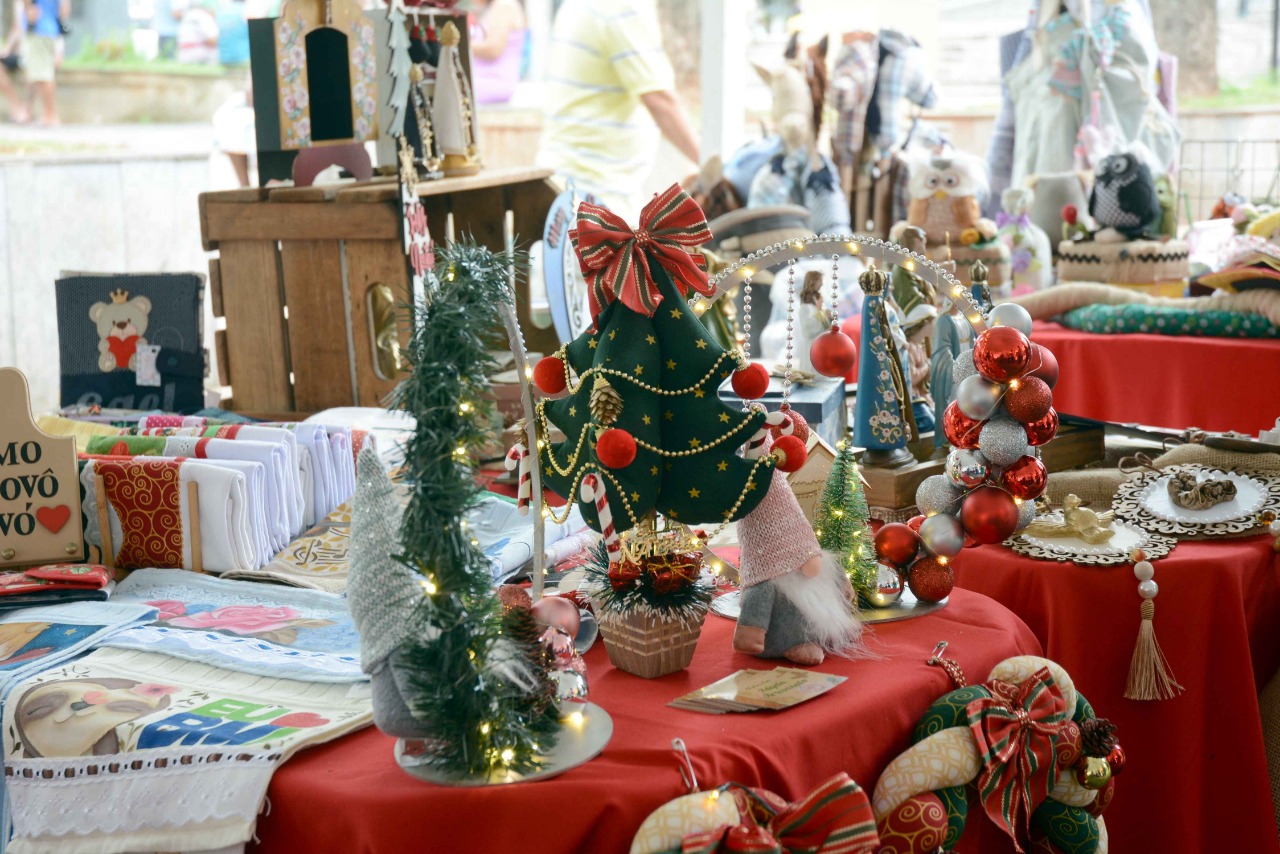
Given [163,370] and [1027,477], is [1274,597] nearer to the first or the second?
[1027,477]

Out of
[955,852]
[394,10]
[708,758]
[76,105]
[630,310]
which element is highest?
[76,105]

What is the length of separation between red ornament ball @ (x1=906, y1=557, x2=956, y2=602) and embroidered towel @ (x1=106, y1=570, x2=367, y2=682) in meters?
0.72

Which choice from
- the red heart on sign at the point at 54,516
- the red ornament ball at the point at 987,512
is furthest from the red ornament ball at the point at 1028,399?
the red heart on sign at the point at 54,516

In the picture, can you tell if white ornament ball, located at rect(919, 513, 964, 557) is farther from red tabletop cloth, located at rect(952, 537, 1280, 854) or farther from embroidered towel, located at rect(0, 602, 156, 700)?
embroidered towel, located at rect(0, 602, 156, 700)

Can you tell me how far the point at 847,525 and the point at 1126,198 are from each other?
2009mm

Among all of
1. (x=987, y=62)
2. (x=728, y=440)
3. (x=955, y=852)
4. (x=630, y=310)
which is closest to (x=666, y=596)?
(x=728, y=440)

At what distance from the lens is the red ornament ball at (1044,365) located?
1.77 m

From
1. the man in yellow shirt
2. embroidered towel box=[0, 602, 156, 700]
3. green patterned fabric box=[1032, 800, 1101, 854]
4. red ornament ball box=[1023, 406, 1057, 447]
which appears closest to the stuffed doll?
green patterned fabric box=[1032, 800, 1101, 854]

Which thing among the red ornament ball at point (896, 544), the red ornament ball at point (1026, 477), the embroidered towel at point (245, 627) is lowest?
the embroidered towel at point (245, 627)

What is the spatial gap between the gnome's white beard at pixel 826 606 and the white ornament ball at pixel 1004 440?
35cm

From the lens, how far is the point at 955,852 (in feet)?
4.71

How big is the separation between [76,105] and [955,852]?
967 centimetres

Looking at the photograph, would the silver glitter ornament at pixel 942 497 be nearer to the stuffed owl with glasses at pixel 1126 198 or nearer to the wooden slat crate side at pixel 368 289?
the wooden slat crate side at pixel 368 289

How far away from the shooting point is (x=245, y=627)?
1.69 m
